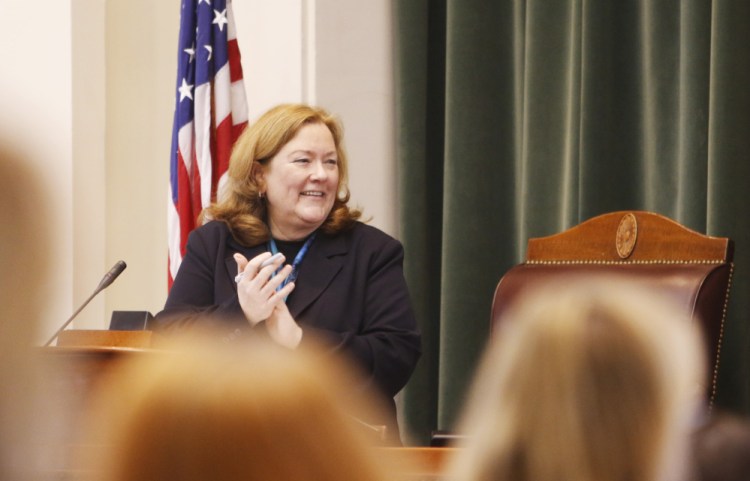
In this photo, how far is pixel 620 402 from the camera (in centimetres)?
72

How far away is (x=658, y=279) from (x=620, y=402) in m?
2.50

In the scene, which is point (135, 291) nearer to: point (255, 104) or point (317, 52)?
point (255, 104)

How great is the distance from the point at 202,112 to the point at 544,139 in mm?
1584

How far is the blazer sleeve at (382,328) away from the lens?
10.8 feet

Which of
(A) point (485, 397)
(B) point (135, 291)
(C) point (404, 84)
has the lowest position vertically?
(B) point (135, 291)

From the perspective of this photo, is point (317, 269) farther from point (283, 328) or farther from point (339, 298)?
point (283, 328)

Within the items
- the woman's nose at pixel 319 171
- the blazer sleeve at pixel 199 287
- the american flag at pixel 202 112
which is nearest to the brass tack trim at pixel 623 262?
the woman's nose at pixel 319 171

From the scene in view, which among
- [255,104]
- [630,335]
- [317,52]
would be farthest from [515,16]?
[630,335]

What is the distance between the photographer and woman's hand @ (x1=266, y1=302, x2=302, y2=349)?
10.3 feet

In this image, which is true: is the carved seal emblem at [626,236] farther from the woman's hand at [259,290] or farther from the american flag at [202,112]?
the american flag at [202,112]

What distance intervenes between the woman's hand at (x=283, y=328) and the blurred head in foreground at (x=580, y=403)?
2.38 meters

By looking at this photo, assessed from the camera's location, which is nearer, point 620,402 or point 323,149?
point 620,402

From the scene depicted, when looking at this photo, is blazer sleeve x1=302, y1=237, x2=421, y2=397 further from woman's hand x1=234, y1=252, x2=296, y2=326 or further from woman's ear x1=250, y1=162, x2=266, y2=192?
woman's ear x1=250, y1=162, x2=266, y2=192

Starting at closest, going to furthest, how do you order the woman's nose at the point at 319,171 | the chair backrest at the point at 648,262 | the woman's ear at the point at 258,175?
the chair backrest at the point at 648,262 < the woman's nose at the point at 319,171 < the woman's ear at the point at 258,175
